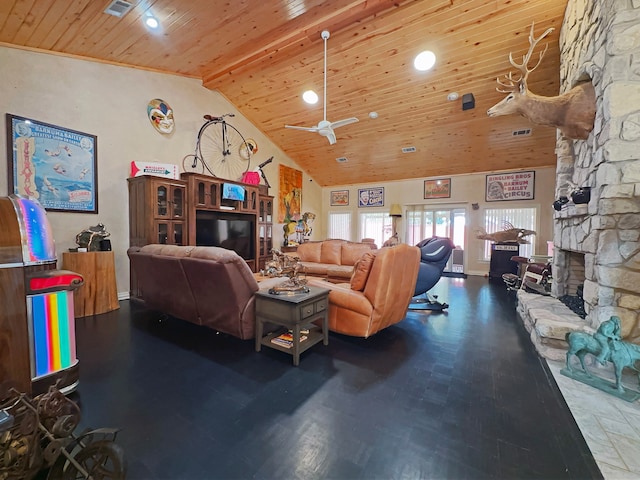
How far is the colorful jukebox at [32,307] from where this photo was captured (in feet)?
4.87

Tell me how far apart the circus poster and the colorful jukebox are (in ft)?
19.4

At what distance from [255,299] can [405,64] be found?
430 centimetres

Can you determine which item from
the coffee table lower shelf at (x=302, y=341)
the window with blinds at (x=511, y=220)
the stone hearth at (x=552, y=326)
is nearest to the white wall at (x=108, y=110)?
the coffee table lower shelf at (x=302, y=341)

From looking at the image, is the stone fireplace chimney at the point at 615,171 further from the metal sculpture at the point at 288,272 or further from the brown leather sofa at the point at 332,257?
the brown leather sofa at the point at 332,257

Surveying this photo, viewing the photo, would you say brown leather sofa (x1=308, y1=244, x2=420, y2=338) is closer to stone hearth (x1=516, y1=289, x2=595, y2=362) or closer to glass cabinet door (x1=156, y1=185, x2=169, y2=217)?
stone hearth (x1=516, y1=289, x2=595, y2=362)

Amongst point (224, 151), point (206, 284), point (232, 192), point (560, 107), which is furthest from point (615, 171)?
point (224, 151)

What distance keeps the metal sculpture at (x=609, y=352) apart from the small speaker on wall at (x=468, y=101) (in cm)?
388

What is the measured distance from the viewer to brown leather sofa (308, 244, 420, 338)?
2.56 m

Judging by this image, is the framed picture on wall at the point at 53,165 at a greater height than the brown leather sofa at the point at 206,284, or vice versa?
the framed picture on wall at the point at 53,165

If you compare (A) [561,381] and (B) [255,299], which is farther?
(B) [255,299]

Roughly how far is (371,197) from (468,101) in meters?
4.14

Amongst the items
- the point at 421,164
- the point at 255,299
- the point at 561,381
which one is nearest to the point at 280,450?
the point at 255,299

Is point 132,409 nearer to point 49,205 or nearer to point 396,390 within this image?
point 396,390

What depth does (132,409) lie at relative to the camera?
67.3 inches
